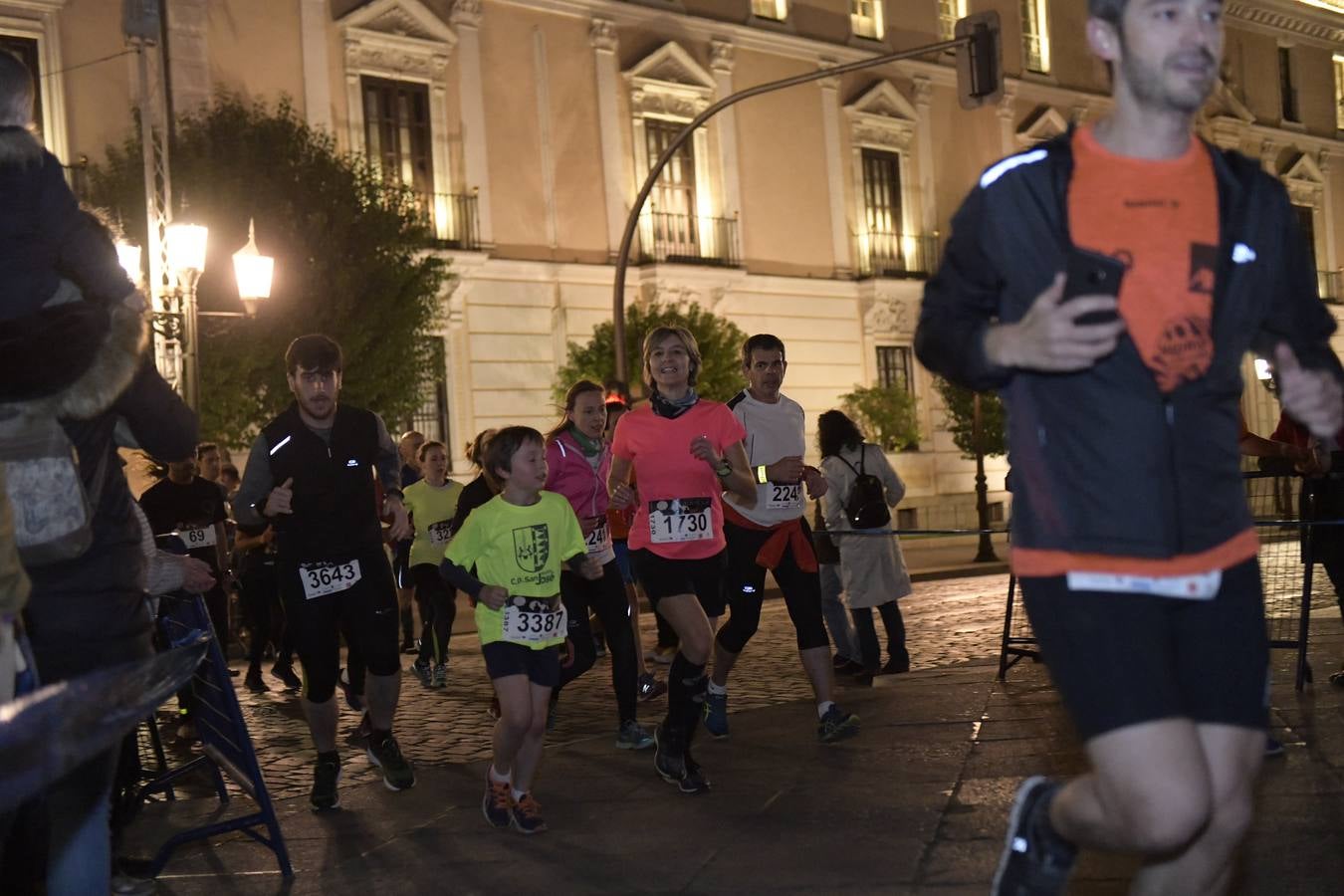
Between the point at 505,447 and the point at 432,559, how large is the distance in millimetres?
6067

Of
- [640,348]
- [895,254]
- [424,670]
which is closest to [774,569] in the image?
[424,670]

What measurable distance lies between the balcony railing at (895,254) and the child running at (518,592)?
91.5 feet

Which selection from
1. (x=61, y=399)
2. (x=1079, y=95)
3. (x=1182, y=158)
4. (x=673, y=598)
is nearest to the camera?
(x=1182, y=158)

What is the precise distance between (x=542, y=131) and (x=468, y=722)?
20.2 meters

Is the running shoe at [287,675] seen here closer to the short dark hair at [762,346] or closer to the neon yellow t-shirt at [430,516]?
the neon yellow t-shirt at [430,516]

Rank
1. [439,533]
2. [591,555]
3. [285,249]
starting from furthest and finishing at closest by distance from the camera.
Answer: [285,249]
[439,533]
[591,555]

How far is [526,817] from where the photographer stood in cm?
637

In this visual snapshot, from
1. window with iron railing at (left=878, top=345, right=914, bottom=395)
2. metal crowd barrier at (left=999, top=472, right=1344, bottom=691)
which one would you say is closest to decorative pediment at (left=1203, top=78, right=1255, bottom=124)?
window with iron railing at (left=878, top=345, right=914, bottom=395)

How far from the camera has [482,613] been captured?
657 cm

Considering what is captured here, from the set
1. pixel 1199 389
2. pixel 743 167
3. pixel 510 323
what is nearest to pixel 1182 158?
pixel 1199 389

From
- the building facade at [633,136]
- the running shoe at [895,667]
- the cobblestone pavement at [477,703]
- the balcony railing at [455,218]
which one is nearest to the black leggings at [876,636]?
the running shoe at [895,667]

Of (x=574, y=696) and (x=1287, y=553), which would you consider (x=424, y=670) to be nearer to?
(x=574, y=696)

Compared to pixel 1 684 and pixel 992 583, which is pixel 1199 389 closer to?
pixel 1 684

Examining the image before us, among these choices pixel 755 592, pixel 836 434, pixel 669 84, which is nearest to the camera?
pixel 755 592
